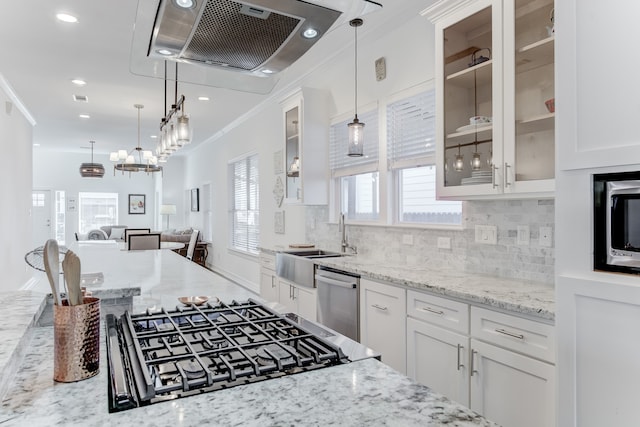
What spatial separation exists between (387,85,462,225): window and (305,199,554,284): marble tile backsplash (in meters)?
0.15

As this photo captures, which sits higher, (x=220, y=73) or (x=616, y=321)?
(x=220, y=73)

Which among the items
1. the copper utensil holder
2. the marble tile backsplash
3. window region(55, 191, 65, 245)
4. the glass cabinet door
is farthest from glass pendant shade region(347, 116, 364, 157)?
window region(55, 191, 65, 245)

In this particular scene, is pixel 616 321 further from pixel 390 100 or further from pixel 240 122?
pixel 240 122

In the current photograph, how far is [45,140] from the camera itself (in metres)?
9.43

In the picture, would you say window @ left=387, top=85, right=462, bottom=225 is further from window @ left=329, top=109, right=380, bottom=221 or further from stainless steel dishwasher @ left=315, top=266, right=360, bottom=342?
stainless steel dishwasher @ left=315, top=266, right=360, bottom=342

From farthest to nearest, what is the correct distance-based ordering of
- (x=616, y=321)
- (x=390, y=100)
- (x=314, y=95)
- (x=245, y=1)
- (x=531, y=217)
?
(x=314, y=95) → (x=390, y=100) → (x=531, y=217) → (x=616, y=321) → (x=245, y=1)

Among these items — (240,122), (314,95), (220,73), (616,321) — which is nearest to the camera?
(616,321)

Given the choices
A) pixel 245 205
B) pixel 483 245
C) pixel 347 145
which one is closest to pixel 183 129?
pixel 347 145

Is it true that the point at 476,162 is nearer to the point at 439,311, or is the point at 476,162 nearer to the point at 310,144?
the point at 439,311

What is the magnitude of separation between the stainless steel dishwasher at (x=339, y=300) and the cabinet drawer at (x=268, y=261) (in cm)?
108

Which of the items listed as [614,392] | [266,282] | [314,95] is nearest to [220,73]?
[614,392]

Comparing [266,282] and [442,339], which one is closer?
[442,339]

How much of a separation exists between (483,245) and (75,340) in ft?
7.86

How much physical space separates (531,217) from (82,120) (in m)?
7.50
